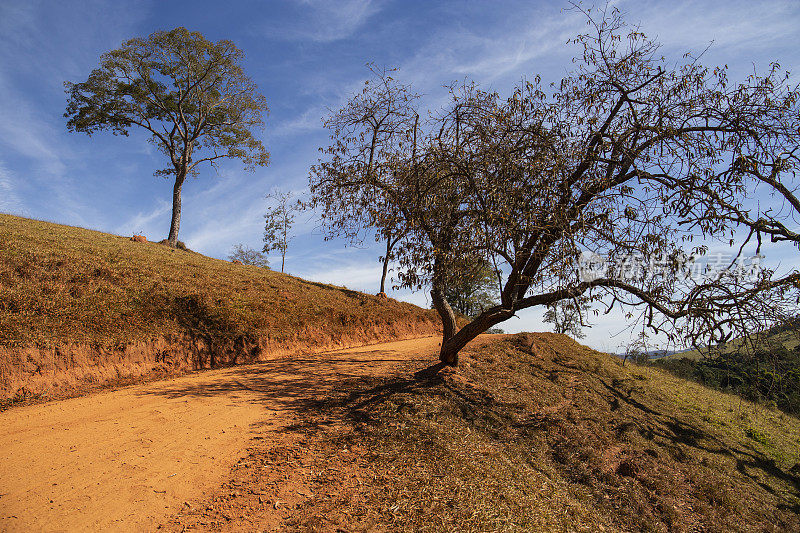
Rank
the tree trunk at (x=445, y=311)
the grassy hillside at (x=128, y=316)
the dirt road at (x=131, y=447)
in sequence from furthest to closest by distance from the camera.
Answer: the tree trunk at (x=445, y=311) < the grassy hillside at (x=128, y=316) < the dirt road at (x=131, y=447)

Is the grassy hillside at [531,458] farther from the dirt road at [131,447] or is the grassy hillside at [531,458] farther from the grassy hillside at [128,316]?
the grassy hillside at [128,316]

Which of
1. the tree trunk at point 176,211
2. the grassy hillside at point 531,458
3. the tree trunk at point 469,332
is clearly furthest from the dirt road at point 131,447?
the tree trunk at point 176,211

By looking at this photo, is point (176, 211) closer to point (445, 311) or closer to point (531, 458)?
point (445, 311)

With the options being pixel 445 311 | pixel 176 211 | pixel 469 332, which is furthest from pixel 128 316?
pixel 176 211

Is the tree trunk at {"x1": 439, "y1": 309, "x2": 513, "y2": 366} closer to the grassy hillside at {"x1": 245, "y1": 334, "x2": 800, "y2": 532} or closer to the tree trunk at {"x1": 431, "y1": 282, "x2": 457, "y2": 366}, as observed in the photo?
the tree trunk at {"x1": 431, "y1": 282, "x2": 457, "y2": 366}

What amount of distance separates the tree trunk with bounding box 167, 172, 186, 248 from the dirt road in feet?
66.8

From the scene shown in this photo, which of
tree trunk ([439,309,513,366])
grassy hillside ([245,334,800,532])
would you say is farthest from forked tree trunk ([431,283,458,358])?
grassy hillside ([245,334,800,532])

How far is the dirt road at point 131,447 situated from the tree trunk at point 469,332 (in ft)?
9.99

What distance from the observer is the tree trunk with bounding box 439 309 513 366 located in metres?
9.08

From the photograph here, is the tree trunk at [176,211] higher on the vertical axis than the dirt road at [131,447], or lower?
higher

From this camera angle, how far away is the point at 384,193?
383 inches

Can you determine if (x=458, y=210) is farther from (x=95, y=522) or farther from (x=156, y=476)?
(x=95, y=522)

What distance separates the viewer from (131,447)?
595cm

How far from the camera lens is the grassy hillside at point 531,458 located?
17.2ft
